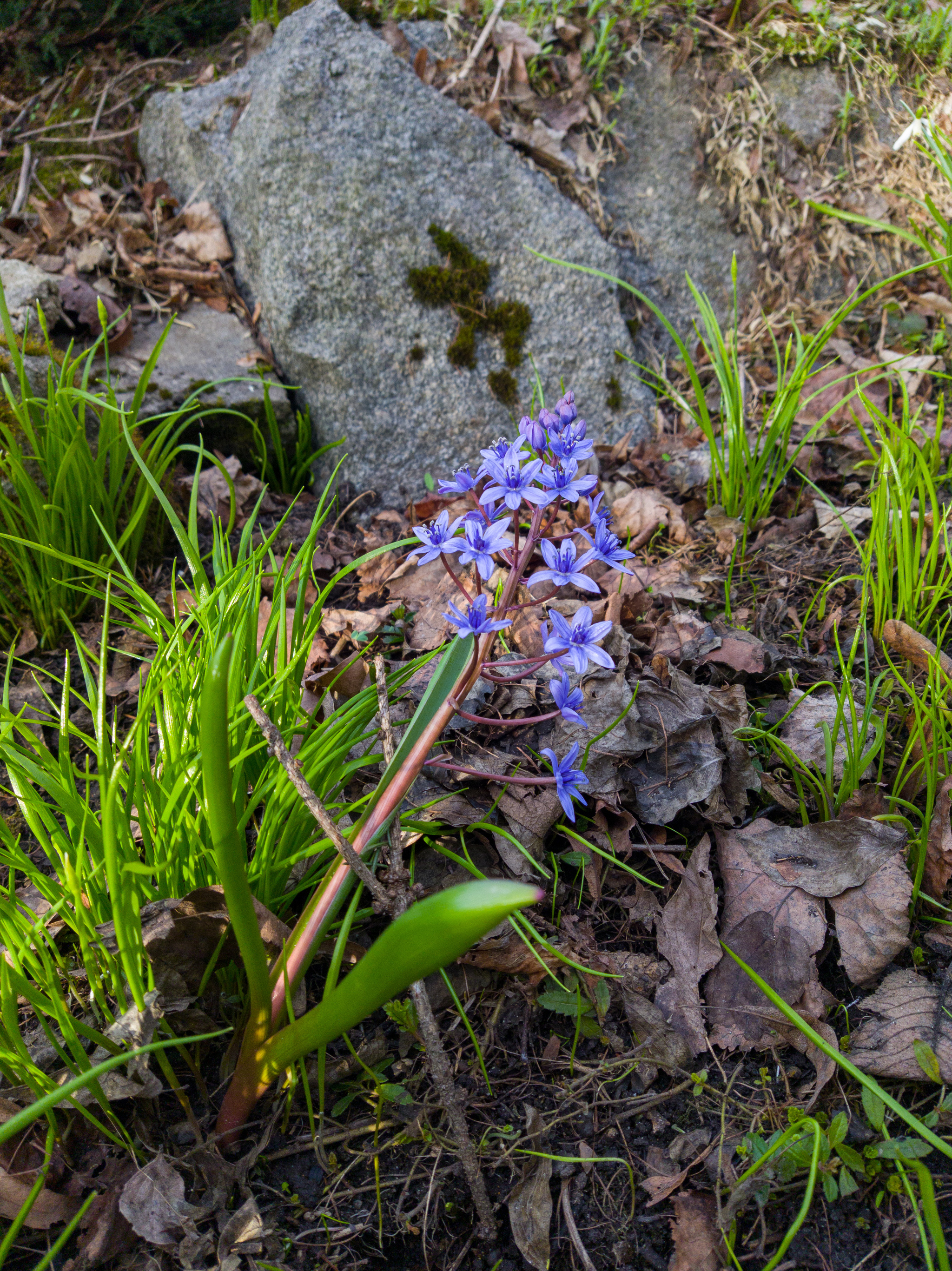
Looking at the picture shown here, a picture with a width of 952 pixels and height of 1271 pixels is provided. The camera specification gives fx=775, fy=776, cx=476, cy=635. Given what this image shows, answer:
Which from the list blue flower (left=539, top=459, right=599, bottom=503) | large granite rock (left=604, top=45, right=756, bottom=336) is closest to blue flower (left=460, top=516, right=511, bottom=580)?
blue flower (left=539, top=459, right=599, bottom=503)

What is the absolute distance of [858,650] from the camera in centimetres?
213

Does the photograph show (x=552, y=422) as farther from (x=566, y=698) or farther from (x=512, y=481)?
(x=566, y=698)

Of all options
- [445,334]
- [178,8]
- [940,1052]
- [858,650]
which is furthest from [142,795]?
[178,8]

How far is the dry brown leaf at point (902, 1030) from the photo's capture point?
1.42 meters

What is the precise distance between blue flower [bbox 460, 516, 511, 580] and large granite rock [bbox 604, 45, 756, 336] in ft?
7.94

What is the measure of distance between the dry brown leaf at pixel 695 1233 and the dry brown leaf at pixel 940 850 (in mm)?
784

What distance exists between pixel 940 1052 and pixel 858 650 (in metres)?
1.02

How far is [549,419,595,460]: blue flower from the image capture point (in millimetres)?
1377

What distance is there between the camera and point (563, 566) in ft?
4.21

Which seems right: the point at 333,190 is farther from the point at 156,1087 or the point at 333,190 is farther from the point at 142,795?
the point at 156,1087

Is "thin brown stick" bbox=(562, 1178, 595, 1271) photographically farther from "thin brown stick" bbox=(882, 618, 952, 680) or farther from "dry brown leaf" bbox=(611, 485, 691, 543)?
"dry brown leaf" bbox=(611, 485, 691, 543)

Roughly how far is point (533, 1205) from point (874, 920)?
33.7 inches

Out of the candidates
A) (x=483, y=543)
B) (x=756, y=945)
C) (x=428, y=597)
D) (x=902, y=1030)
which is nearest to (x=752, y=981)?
(x=756, y=945)

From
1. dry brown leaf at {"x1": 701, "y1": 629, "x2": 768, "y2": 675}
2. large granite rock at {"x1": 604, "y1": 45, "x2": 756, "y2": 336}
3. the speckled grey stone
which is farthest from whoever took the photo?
the speckled grey stone
